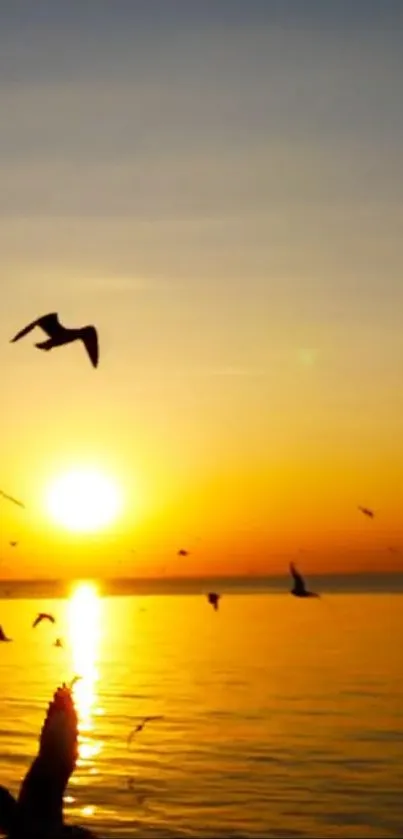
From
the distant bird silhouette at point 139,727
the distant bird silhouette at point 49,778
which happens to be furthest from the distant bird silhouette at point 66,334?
the distant bird silhouette at point 139,727

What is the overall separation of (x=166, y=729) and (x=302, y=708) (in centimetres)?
547

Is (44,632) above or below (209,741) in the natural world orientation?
above

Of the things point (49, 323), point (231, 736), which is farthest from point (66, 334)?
point (231, 736)

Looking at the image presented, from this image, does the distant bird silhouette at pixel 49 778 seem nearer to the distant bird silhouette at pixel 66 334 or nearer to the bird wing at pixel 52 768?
the bird wing at pixel 52 768

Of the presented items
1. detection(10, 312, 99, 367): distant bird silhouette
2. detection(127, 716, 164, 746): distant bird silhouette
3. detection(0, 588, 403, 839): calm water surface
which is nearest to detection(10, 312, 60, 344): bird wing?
detection(10, 312, 99, 367): distant bird silhouette

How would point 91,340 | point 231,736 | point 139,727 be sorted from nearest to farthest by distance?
point 91,340 < point 231,736 < point 139,727

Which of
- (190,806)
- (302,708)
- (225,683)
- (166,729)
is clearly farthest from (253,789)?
(225,683)

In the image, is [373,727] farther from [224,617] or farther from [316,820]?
[224,617]

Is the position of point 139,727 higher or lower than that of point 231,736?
higher

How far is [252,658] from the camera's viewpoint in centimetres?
6731

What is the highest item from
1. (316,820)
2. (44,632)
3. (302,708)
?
(44,632)

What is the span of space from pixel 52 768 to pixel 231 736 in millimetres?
22086

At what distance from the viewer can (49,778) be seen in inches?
697

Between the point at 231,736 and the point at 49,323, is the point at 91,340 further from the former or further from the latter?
the point at 231,736
